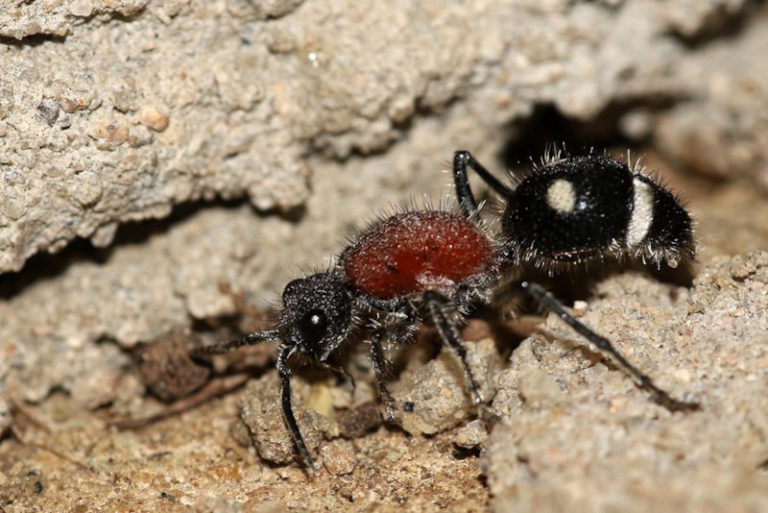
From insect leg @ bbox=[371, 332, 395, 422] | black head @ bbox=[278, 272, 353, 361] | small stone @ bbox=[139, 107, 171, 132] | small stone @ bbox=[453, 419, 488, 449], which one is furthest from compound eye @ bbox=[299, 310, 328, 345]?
small stone @ bbox=[139, 107, 171, 132]

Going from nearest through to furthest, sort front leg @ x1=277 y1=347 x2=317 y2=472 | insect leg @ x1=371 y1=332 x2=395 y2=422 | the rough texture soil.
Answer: the rough texture soil, front leg @ x1=277 y1=347 x2=317 y2=472, insect leg @ x1=371 y1=332 x2=395 y2=422

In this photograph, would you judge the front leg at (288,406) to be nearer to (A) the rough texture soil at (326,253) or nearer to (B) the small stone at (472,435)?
(A) the rough texture soil at (326,253)

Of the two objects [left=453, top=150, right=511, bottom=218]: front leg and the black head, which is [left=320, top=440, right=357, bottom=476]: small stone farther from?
[left=453, top=150, right=511, bottom=218]: front leg

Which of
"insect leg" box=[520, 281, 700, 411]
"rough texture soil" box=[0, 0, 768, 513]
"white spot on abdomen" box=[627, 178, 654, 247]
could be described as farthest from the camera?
"white spot on abdomen" box=[627, 178, 654, 247]

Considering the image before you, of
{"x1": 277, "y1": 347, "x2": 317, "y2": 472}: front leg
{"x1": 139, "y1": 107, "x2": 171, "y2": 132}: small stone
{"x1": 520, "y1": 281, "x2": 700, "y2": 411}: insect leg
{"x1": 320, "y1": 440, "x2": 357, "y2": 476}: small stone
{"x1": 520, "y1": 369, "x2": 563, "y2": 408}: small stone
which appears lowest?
{"x1": 320, "y1": 440, "x2": 357, "y2": 476}: small stone

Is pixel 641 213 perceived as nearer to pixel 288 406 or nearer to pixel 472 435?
pixel 472 435

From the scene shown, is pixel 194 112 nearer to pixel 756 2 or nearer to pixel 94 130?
pixel 94 130
